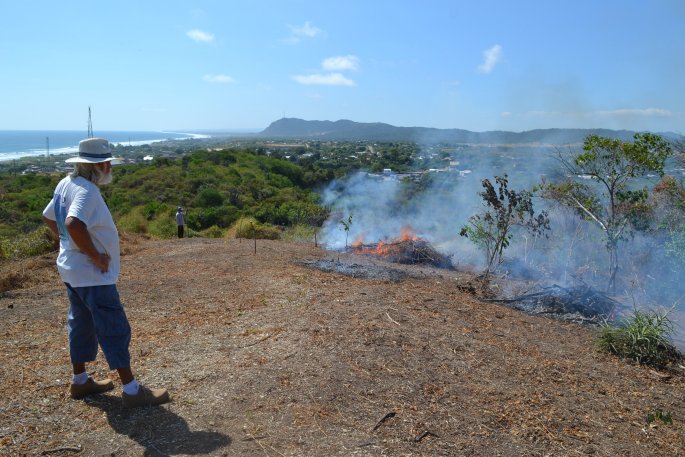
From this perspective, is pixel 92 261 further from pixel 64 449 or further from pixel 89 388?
pixel 64 449

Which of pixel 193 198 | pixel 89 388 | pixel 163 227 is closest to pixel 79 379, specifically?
pixel 89 388

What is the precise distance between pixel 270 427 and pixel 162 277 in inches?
204

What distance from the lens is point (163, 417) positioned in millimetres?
3201

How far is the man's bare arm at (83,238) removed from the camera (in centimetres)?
297

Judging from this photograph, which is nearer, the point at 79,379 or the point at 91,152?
the point at 91,152

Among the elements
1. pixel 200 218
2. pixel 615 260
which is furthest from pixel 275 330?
pixel 200 218

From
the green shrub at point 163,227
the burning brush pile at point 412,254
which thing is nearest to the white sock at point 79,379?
the burning brush pile at point 412,254

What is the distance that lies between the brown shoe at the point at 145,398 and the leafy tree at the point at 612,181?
279 inches

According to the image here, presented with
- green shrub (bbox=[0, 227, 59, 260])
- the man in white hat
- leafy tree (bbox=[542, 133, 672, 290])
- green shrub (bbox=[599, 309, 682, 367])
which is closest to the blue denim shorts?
the man in white hat

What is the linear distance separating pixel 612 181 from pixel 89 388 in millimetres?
7700

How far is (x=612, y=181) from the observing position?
25.9ft

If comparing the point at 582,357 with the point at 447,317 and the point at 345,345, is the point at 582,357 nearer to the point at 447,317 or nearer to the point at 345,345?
the point at 447,317

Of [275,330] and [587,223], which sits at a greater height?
[587,223]

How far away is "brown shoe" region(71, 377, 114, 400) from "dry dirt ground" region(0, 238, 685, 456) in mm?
69
